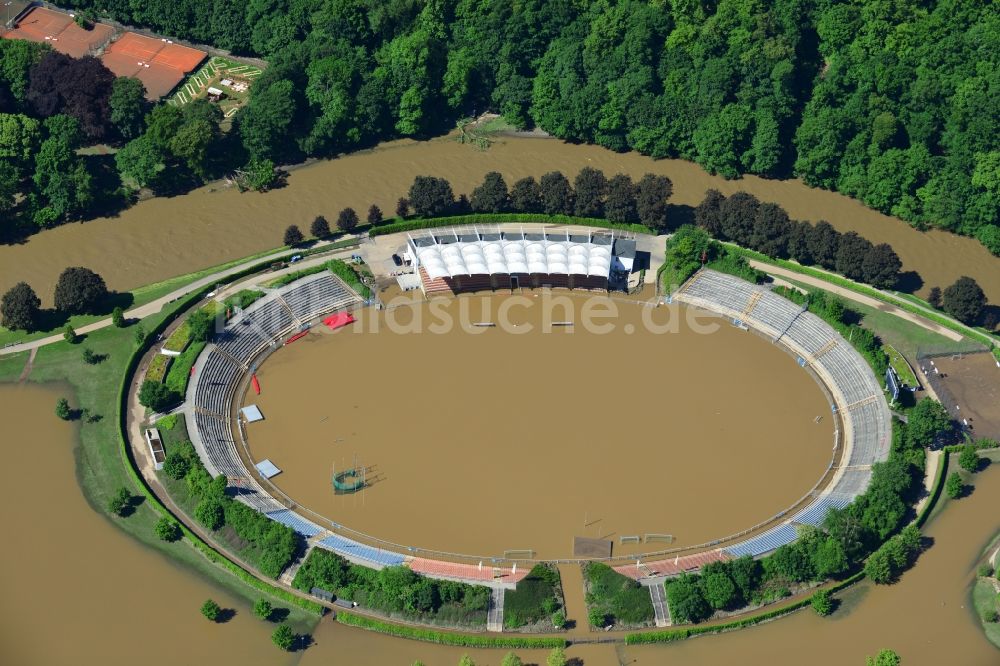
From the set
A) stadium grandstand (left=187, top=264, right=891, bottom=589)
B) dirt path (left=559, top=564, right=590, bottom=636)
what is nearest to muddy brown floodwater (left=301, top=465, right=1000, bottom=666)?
dirt path (left=559, top=564, right=590, bottom=636)

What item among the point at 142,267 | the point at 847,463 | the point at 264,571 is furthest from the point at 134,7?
the point at 847,463

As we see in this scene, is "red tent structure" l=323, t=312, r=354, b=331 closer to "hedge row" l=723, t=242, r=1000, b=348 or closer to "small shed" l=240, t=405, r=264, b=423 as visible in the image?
"small shed" l=240, t=405, r=264, b=423

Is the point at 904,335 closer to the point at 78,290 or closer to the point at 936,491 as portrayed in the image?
the point at 936,491

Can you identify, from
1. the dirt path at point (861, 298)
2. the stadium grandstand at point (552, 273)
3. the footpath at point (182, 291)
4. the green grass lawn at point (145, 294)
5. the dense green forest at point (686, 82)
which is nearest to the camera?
the stadium grandstand at point (552, 273)

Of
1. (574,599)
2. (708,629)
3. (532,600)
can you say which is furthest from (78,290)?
(708,629)

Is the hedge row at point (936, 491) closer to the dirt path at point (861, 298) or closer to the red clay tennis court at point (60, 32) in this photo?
the dirt path at point (861, 298)

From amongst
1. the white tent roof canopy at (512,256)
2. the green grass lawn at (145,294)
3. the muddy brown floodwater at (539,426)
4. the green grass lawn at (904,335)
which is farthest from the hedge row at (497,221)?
the green grass lawn at (904,335)
